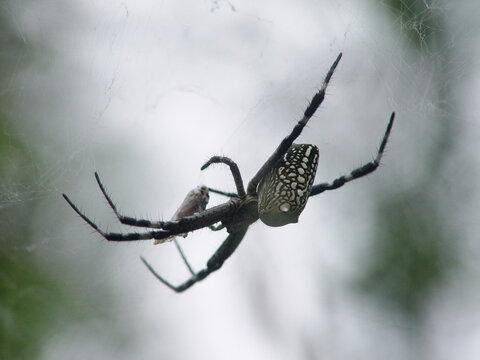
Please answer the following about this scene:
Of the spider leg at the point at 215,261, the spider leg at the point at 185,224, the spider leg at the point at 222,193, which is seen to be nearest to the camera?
the spider leg at the point at 185,224

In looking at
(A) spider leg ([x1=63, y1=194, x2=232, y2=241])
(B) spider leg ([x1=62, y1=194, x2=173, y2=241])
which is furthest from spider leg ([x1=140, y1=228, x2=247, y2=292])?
(B) spider leg ([x1=62, y1=194, x2=173, y2=241])

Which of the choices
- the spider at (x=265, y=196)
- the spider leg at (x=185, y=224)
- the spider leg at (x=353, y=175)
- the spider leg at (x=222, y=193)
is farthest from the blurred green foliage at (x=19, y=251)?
the spider leg at (x=353, y=175)

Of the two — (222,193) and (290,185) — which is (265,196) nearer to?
(290,185)

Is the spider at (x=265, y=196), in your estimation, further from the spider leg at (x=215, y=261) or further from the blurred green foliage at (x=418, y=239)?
the blurred green foliage at (x=418, y=239)

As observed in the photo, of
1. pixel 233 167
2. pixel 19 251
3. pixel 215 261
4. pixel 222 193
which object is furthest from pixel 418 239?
pixel 19 251

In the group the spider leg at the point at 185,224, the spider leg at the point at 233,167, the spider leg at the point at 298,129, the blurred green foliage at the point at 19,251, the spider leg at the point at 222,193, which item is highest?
the spider leg at the point at 298,129

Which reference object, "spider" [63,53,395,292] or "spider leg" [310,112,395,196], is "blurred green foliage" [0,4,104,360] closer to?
"spider" [63,53,395,292]

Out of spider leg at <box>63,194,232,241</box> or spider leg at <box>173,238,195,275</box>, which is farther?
spider leg at <box>173,238,195,275</box>
